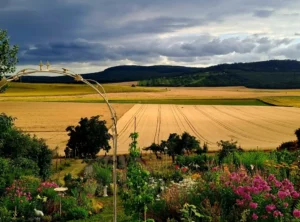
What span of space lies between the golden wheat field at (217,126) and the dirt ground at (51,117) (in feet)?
14.9

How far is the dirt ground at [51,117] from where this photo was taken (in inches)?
1794

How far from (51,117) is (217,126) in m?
22.2

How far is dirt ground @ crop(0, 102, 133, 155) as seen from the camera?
45.6m

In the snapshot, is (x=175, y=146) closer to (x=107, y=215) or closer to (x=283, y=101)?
(x=107, y=215)

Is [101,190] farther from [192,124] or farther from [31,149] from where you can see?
[192,124]

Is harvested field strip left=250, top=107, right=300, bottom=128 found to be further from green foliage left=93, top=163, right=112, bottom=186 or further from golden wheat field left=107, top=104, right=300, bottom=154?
green foliage left=93, top=163, right=112, bottom=186

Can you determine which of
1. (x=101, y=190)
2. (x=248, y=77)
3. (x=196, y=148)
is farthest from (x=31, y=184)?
(x=248, y=77)

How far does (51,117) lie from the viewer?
6200 cm

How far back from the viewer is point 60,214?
11797mm

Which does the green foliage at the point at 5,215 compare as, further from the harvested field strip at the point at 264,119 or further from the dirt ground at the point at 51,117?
the harvested field strip at the point at 264,119

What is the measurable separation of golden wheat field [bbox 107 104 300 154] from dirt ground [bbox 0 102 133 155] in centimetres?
455

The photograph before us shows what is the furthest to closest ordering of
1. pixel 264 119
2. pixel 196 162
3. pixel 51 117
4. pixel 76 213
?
1. pixel 51 117
2. pixel 264 119
3. pixel 196 162
4. pixel 76 213

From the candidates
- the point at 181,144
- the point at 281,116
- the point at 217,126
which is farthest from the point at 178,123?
the point at 181,144

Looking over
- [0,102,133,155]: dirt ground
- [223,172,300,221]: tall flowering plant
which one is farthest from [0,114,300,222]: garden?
[0,102,133,155]: dirt ground
